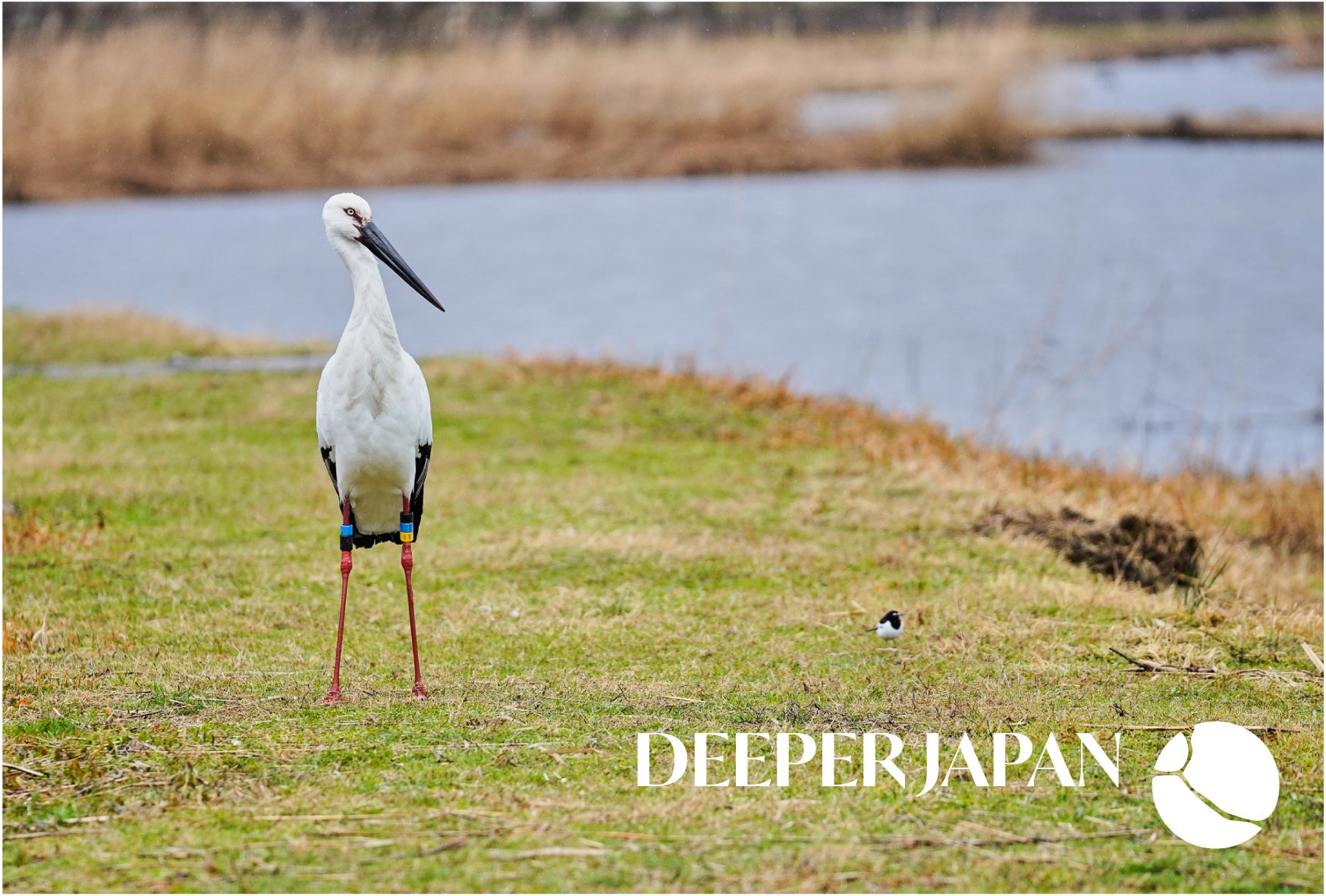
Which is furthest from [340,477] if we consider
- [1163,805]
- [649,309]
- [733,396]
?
[649,309]

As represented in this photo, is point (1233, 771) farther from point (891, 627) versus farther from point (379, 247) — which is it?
point (379, 247)

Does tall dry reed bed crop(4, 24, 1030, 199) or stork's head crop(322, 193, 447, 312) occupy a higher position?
tall dry reed bed crop(4, 24, 1030, 199)

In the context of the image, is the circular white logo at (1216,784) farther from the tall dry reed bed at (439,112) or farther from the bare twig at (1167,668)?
the tall dry reed bed at (439,112)

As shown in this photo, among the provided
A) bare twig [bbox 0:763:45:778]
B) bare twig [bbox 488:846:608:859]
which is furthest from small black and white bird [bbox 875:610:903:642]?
bare twig [bbox 0:763:45:778]

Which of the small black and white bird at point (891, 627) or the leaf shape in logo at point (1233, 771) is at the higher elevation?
the small black and white bird at point (891, 627)

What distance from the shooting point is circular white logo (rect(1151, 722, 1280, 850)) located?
522 cm

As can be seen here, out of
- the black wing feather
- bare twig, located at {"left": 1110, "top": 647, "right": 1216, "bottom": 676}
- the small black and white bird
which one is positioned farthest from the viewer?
the small black and white bird

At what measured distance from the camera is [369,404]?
22.6 feet

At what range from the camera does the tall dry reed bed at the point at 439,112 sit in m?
32.1

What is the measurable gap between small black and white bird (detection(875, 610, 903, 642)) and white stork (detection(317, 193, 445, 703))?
2453 mm

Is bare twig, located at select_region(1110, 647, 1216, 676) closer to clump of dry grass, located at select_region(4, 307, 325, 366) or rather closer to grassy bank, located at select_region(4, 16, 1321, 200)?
clump of dry grass, located at select_region(4, 307, 325, 366)

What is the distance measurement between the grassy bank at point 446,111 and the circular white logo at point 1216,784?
87.7ft

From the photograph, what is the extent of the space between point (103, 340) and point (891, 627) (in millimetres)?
12049

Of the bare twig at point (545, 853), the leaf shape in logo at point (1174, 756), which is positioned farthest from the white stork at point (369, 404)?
the leaf shape in logo at point (1174, 756)
